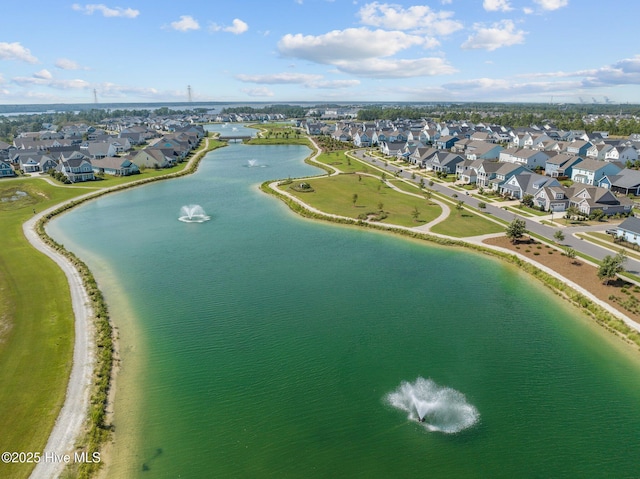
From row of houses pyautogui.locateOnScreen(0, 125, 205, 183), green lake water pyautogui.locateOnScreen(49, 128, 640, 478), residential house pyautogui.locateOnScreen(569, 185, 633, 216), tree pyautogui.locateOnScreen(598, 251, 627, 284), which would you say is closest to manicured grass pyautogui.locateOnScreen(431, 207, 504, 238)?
green lake water pyautogui.locateOnScreen(49, 128, 640, 478)

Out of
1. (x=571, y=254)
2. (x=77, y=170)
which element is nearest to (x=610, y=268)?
(x=571, y=254)

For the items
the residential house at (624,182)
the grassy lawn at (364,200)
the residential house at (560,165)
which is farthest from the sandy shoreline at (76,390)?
the residential house at (560,165)

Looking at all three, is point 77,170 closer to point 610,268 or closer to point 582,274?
point 582,274

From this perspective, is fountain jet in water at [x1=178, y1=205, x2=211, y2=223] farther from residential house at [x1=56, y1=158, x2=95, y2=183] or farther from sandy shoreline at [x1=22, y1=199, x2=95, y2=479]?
residential house at [x1=56, y1=158, x2=95, y2=183]

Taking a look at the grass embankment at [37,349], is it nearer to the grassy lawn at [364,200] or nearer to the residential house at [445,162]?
the grassy lawn at [364,200]

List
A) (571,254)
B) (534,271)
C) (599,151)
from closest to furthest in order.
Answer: (534,271), (571,254), (599,151)

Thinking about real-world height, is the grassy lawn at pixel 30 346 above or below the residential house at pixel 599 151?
below

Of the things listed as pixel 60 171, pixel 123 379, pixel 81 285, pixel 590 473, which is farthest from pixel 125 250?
pixel 60 171
